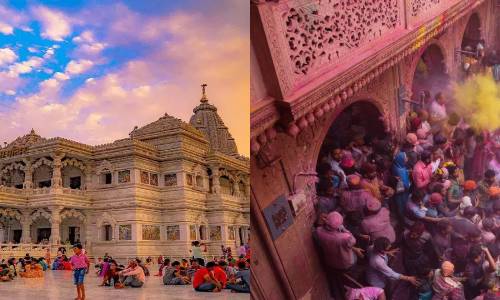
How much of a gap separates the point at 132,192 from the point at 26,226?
2.01 m

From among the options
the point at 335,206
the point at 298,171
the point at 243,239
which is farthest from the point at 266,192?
the point at 243,239

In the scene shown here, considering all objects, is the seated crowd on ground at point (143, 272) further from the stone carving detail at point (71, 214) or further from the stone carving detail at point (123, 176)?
the stone carving detail at point (123, 176)

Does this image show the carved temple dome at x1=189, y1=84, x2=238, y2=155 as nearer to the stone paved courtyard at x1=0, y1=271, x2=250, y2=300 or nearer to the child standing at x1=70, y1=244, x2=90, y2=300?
the stone paved courtyard at x1=0, y1=271, x2=250, y2=300

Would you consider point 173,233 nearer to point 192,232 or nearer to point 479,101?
point 192,232

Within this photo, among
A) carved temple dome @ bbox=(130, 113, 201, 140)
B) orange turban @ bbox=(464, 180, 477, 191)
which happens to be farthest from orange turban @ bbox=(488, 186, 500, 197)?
carved temple dome @ bbox=(130, 113, 201, 140)

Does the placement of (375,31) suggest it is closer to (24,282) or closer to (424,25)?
(424,25)

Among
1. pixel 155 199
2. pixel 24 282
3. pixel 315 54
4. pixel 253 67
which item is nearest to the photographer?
pixel 253 67

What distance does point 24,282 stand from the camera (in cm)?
623

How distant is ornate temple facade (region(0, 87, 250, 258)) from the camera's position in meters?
8.05

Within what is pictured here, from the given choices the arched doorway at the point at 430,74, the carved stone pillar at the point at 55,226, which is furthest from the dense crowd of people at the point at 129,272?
the arched doorway at the point at 430,74

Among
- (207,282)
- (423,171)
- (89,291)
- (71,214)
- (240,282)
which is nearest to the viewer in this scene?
(423,171)

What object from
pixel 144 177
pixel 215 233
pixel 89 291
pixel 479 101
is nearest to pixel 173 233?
pixel 215 233

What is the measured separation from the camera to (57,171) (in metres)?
8.71

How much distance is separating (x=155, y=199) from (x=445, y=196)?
711 cm
